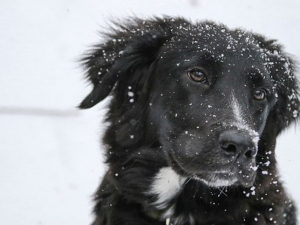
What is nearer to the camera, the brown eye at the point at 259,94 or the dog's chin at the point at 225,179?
the dog's chin at the point at 225,179

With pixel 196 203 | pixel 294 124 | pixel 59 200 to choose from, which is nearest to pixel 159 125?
pixel 196 203

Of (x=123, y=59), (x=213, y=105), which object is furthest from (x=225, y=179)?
(x=123, y=59)

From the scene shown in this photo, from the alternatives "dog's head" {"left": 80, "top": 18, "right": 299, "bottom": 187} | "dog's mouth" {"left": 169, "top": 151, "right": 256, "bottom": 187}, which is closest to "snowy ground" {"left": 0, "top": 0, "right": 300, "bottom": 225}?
"dog's head" {"left": 80, "top": 18, "right": 299, "bottom": 187}

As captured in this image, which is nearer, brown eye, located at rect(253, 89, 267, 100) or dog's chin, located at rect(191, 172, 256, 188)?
dog's chin, located at rect(191, 172, 256, 188)

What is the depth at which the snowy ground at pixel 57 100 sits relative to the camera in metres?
5.89

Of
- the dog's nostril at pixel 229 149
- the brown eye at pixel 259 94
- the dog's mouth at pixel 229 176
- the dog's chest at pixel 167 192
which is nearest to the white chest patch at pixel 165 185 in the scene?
the dog's chest at pixel 167 192

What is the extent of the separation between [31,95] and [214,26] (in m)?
3.41

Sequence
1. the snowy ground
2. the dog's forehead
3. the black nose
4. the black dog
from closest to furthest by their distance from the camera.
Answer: the black nose, the black dog, the dog's forehead, the snowy ground

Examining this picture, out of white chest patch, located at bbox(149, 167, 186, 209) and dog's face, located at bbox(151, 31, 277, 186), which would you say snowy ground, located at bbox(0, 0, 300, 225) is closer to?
white chest patch, located at bbox(149, 167, 186, 209)

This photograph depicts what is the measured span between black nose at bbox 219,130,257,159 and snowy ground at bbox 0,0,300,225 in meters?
1.31

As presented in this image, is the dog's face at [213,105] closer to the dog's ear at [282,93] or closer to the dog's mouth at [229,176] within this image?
the dog's mouth at [229,176]

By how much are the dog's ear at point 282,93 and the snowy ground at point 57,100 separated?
1.14 ft

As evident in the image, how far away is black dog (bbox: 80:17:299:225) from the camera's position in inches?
153

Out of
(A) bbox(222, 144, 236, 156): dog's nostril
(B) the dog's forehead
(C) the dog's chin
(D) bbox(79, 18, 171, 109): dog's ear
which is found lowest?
(C) the dog's chin
